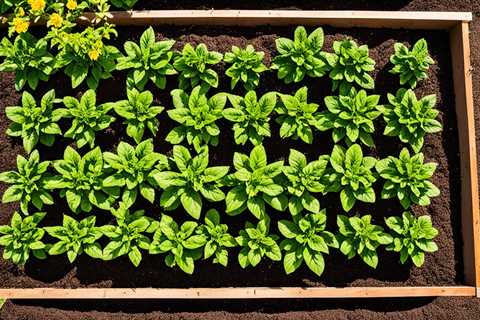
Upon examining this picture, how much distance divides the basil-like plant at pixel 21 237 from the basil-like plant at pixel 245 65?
184 centimetres

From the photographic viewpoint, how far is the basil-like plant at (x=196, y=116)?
351 centimetres

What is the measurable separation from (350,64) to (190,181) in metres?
1.53

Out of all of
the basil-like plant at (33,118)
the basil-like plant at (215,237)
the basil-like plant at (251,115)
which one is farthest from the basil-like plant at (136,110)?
the basil-like plant at (215,237)

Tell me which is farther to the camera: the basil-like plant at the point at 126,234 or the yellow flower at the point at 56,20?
the basil-like plant at the point at 126,234

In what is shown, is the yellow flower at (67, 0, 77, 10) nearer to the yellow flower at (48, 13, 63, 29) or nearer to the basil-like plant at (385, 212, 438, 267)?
the yellow flower at (48, 13, 63, 29)

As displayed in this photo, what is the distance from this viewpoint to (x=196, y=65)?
11.7 ft

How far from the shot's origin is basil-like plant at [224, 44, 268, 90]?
3.55 meters

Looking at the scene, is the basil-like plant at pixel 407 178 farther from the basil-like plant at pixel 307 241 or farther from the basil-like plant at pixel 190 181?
the basil-like plant at pixel 190 181

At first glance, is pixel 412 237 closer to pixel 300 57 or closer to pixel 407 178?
pixel 407 178

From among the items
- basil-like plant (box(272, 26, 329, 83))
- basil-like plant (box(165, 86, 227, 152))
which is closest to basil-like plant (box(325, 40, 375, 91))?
basil-like plant (box(272, 26, 329, 83))

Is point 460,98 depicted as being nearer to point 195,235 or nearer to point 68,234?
point 195,235

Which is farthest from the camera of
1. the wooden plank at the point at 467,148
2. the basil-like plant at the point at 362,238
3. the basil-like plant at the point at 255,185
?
the wooden plank at the point at 467,148

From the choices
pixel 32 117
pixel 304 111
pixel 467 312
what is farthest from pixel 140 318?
pixel 467 312

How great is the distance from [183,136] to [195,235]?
0.77 metres
